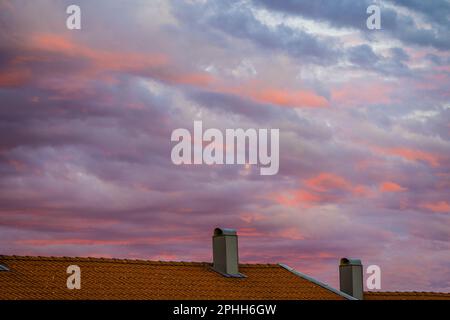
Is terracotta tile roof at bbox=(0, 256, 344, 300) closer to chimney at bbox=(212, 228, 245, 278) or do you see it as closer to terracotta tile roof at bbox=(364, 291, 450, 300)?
chimney at bbox=(212, 228, 245, 278)

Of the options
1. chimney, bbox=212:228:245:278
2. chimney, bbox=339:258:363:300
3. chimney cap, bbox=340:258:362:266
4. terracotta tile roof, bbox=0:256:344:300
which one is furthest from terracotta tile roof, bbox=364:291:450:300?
chimney, bbox=212:228:245:278

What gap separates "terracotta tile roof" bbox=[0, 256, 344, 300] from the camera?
30328 millimetres

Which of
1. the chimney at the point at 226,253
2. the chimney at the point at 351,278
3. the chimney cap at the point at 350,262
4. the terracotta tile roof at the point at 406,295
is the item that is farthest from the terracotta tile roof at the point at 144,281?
the terracotta tile roof at the point at 406,295

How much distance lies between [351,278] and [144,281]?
11.2 m

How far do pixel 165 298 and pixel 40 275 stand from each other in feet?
15.4

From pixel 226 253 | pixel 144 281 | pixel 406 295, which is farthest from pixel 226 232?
pixel 406 295

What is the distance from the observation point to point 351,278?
1565 inches

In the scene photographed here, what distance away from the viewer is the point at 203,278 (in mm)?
35094

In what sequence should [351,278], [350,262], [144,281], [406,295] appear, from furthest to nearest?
[406,295] → [350,262] → [351,278] → [144,281]

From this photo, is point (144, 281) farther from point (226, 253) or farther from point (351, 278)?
point (351, 278)

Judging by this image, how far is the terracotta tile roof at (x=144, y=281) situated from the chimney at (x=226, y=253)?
0.42 meters

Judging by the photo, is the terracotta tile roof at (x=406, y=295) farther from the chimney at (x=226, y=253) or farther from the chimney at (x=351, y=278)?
the chimney at (x=226, y=253)
